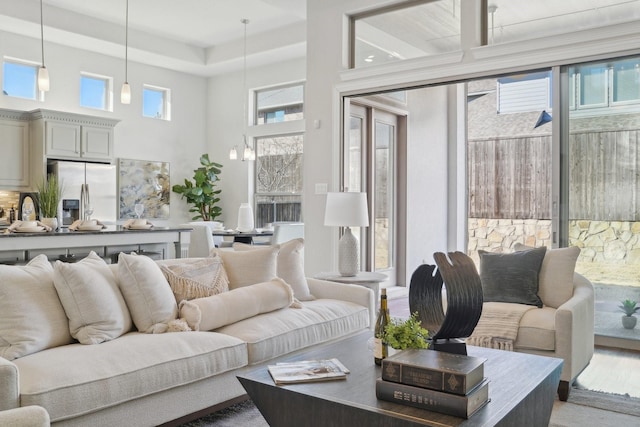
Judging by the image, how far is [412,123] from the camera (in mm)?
7141

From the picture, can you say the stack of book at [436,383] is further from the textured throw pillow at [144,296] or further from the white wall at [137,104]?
the white wall at [137,104]

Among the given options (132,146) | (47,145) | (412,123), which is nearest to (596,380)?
(412,123)

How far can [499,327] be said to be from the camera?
3.38 metres

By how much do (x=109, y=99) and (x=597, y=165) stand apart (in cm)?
715

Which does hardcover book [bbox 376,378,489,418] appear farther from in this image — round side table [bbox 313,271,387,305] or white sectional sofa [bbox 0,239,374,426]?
round side table [bbox 313,271,387,305]

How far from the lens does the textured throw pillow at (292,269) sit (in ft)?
12.2

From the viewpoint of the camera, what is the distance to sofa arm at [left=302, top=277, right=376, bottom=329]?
12.5ft

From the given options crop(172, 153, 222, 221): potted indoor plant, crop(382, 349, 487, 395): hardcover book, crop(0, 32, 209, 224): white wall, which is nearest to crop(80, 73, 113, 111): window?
crop(0, 32, 209, 224): white wall

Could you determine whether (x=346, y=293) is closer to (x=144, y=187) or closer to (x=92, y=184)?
(x=92, y=184)

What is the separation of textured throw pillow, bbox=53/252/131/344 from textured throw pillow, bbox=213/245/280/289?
2.90 feet

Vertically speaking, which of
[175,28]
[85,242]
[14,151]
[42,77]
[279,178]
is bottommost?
[85,242]

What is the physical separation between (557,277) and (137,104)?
288 inches

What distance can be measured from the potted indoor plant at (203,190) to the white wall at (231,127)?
20 centimetres

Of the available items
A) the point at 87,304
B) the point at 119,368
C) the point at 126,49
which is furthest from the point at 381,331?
the point at 126,49
